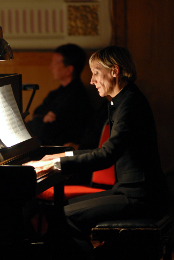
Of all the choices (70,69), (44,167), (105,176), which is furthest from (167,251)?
(70,69)

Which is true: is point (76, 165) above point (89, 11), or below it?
below

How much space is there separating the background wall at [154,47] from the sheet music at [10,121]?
1.34m

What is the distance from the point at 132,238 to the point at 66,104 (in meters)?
1.86

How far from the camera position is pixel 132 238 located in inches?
73.1

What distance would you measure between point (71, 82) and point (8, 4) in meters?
0.95

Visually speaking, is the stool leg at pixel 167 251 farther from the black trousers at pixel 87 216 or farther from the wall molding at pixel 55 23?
the wall molding at pixel 55 23

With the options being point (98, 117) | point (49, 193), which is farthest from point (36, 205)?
point (98, 117)

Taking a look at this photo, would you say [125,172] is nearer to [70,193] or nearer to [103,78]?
[103,78]

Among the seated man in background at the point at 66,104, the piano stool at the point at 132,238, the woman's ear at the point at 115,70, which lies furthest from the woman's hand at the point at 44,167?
the seated man in background at the point at 66,104


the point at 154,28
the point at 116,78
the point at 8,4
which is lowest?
the point at 116,78

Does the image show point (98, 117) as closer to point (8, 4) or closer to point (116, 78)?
point (116, 78)

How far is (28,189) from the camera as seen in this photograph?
1851 millimetres

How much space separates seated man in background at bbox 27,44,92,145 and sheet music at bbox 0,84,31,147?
3.83 feet

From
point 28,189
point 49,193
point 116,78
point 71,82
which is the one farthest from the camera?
point 71,82
